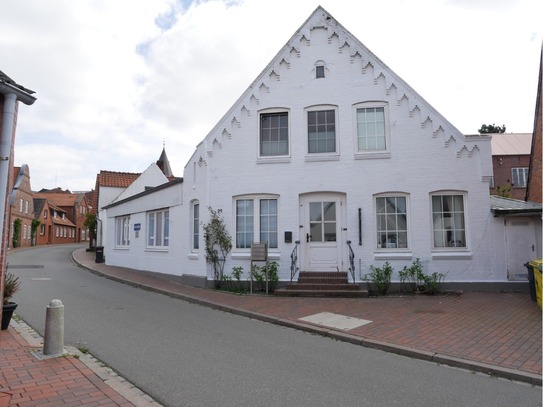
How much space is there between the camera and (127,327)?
26.7 feet

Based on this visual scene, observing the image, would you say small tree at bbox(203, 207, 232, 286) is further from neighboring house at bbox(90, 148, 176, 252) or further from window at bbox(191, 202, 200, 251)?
neighboring house at bbox(90, 148, 176, 252)

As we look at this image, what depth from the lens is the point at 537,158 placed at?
18.1 meters

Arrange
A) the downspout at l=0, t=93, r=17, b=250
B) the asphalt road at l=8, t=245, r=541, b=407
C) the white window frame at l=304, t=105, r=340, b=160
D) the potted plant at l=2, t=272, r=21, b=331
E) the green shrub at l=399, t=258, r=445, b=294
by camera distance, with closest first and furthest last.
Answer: the downspout at l=0, t=93, r=17, b=250 < the asphalt road at l=8, t=245, r=541, b=407 < the potted plant at l=2, t=272, r=21, b=331 < the green shrub at l=399, t=258, r=445, b=294 < the white window frame at l=304, t=105, r=340, b=160

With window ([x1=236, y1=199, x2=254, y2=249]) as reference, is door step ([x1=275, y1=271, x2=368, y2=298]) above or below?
below

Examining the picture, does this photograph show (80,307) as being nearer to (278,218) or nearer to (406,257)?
(278,218)

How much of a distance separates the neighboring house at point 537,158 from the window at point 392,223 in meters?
8.19

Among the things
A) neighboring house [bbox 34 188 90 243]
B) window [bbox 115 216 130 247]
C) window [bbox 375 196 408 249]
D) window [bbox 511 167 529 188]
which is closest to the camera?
window [bbox 375 196 408 249]

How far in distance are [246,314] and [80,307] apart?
4.22 m

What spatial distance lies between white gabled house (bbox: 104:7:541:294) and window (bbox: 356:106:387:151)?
3cm

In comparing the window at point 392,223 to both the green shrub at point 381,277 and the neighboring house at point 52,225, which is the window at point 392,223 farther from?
the neighboring house at point 52,225

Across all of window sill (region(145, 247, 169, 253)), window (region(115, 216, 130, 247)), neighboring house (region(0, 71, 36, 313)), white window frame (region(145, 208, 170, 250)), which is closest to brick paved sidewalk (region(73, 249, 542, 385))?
window sill (region(145, 247, 169, 253))

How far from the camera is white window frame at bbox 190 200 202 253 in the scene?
14316 millimetres

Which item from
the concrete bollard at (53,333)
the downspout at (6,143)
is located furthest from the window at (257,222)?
the downspout at (6,143)

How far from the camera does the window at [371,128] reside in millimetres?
12867
